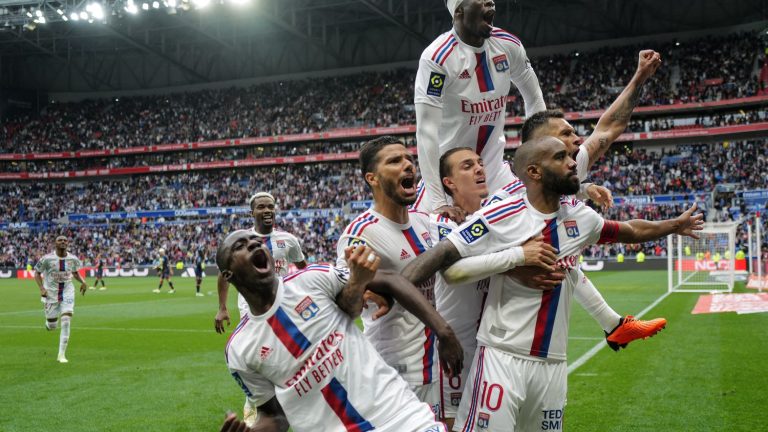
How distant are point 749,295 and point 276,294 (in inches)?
890

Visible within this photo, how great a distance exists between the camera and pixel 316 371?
3.52 metres

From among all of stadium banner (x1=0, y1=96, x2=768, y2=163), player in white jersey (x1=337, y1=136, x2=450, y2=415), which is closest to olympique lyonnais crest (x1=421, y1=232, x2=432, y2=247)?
player in white jersey (x1=337, y1=136, x2=450, y2=415)

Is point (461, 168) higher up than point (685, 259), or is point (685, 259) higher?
point (461, 168)


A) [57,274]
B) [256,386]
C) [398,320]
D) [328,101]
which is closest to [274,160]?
[328,101]

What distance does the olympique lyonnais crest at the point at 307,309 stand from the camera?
141 inches

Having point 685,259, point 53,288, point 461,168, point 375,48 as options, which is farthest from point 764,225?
point 461,168

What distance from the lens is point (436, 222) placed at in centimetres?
460

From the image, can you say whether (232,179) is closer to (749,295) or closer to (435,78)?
(749,295)

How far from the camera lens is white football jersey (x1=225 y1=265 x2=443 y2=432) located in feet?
11.5

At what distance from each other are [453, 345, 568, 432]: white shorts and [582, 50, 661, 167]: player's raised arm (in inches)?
73.4

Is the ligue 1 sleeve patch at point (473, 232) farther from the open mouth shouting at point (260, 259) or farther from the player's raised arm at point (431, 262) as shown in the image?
the open mouth shouting at point (260, 259)

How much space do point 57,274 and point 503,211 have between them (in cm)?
1250

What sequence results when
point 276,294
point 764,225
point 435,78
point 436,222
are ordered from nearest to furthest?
point 276,294
point 436,222
point 435,78
point 764,225

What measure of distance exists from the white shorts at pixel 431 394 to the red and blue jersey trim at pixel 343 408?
795 millimetres
